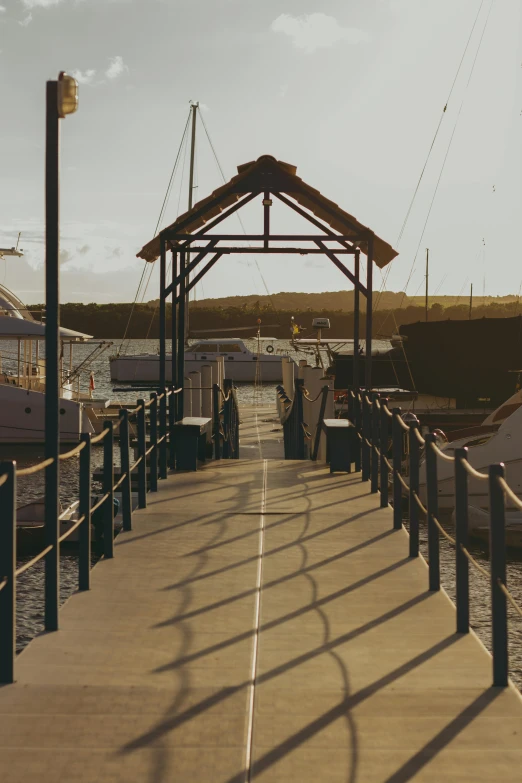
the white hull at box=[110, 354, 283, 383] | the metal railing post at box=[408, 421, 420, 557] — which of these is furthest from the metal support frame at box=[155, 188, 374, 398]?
the white hull at box=[110, 354, 283, 383]

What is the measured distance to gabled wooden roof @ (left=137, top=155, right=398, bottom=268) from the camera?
46.3 ft

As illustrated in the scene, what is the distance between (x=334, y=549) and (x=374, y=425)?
145 inches

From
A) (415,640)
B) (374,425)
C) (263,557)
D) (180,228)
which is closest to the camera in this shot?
(415,640)

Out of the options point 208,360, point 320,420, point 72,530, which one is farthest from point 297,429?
point 208,360

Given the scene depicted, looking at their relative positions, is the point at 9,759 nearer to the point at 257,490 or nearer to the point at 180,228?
the point at 257,490

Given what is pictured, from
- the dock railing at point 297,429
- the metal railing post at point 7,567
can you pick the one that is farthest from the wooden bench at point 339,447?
the metal railing post at point 7,567

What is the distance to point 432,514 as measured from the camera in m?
7.38

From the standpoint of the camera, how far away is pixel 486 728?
4.57 m

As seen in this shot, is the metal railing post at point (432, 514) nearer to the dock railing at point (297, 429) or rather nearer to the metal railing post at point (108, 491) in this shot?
the metal railing post at point (108, 491)

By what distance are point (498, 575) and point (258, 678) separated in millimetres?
1535

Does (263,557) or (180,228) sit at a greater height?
(180,228)

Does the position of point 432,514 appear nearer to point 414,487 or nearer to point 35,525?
point 414,487

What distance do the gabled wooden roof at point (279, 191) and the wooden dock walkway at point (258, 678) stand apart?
6.76 meters

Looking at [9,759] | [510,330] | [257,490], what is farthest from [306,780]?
[510,330]
